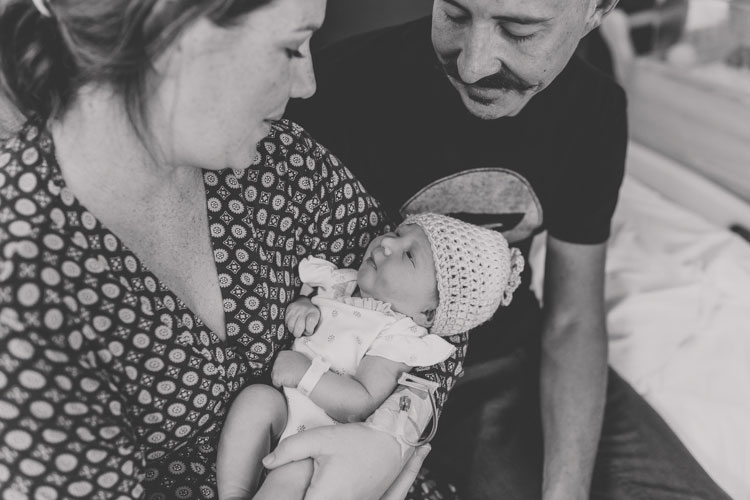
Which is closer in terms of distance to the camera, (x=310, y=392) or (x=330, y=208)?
(x=310, y=392)

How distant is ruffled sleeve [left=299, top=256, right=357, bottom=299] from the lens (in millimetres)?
1356

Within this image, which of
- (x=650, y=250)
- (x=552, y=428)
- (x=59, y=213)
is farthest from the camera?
(x=650, y=250)

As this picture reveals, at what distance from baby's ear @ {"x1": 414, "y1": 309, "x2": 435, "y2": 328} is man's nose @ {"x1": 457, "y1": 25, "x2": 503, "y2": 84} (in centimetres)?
48

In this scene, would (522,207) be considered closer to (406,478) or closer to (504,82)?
(504,82)

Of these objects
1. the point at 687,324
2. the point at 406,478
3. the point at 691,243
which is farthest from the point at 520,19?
the point at 691,243

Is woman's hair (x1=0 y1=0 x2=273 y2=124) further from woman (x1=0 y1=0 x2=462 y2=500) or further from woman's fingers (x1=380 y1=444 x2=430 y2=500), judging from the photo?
woman's fingers (x1=380 y1=444 x2=430 y2=500)

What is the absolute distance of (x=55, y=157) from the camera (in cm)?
103

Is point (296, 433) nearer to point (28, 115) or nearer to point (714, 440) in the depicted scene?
point (28, 115)

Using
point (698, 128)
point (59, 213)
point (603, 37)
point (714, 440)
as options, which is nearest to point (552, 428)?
point (714, 440)

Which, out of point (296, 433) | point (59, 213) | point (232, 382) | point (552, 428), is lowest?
point (552, 428)

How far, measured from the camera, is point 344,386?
125cm

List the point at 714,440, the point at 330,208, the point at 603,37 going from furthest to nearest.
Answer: the point at 603,37
the point at 714,440
the point at 330,208

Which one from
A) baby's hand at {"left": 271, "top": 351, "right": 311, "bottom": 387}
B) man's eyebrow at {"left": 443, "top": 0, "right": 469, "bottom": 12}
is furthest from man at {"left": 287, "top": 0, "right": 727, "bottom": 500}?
baby's hand at {"left": 271, "top": 351, "right": 311, "bottom": 387}

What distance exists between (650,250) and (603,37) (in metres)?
1.20
